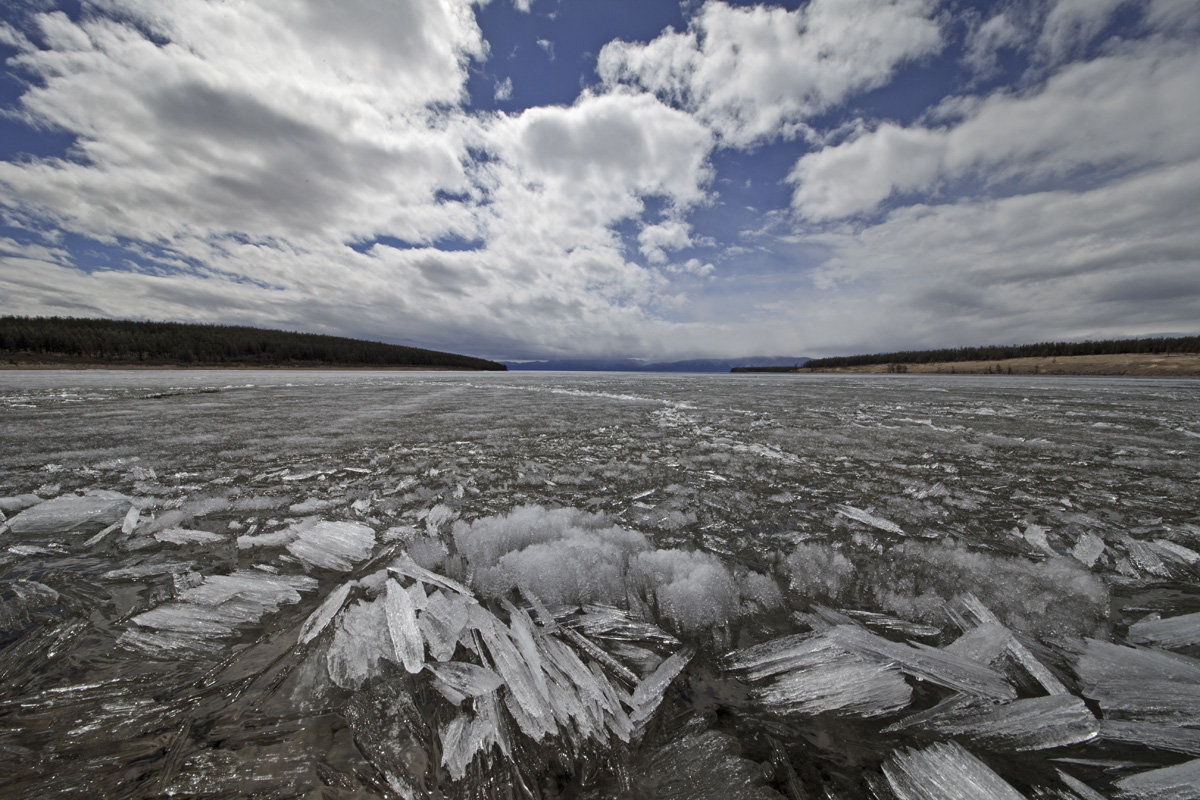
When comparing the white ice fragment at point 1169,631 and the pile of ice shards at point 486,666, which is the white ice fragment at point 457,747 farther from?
the white ice fragment at point 1169,631

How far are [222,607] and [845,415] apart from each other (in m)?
9.88

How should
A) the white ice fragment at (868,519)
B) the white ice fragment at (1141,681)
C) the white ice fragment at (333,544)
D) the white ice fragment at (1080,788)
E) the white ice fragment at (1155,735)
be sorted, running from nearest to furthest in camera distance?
the white ice fragment at (1080,788), the white ice fragment at (1155,735), the white ice fragment at (1141,681), the white ice fragment at (333,544), the white ice fragment at (868,519)

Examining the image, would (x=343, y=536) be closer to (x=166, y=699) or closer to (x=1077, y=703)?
(x=166, y=699)

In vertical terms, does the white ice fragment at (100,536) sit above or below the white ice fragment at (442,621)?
above

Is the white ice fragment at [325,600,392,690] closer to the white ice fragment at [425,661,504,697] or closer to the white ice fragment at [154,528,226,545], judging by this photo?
the white ice fragment at [425,661,504,697]

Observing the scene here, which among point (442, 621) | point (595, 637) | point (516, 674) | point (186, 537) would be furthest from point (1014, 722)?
point (186, 537)

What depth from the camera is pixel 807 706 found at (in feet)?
4.47

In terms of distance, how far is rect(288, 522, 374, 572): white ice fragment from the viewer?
7.27 ft

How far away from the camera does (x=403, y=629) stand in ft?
5.60

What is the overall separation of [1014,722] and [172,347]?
103 m

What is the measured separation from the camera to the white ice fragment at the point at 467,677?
1.40 metres

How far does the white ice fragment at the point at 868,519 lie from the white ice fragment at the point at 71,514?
16.1ft

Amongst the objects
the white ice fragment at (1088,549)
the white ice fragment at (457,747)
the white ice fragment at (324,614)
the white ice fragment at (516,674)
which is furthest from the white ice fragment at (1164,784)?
the white ice fragment at (324,614)

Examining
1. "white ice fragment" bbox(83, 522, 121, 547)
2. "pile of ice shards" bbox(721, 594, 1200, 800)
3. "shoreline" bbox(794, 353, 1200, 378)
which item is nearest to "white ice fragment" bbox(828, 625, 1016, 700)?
"pile of ice shards" bbox(721, 594, 1200, 800)
